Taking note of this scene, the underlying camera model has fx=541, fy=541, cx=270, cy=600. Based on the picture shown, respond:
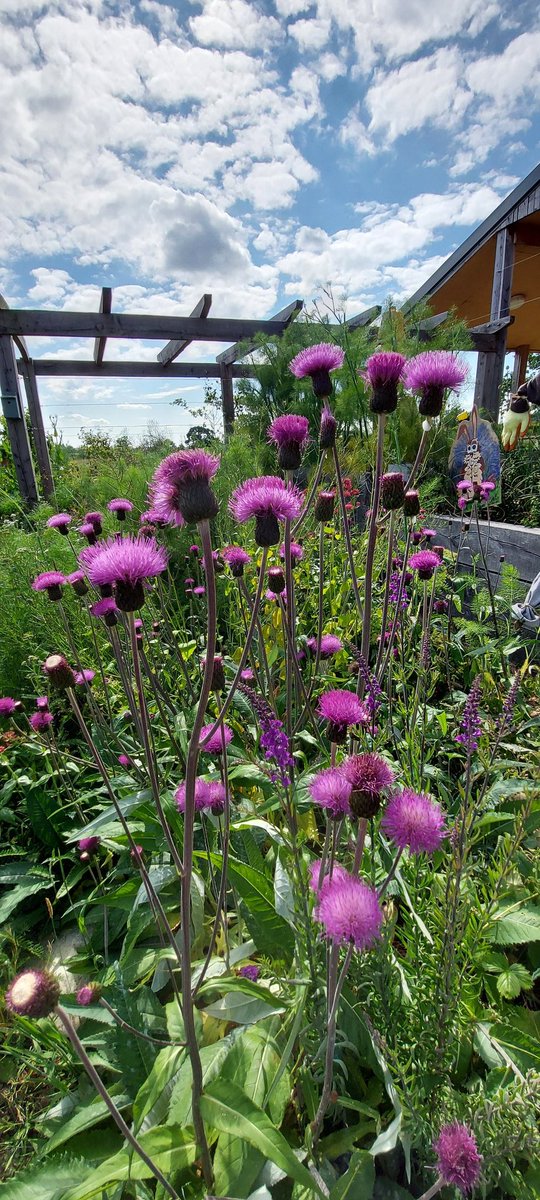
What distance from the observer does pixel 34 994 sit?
738mm

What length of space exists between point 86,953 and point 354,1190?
100cm

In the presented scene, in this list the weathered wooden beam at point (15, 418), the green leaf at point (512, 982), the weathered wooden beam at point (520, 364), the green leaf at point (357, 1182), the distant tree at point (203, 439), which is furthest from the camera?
the weathered wooden beam at point (520, 364)

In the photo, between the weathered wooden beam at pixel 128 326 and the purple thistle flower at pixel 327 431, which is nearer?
the purple thistle flower at pixel 327 431

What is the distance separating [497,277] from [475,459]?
4830 mm

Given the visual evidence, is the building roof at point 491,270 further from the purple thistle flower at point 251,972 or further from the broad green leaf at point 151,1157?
the broad green leaf at point 151,1157

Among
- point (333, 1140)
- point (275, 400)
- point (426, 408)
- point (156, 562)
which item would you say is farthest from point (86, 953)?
point (275, 400)

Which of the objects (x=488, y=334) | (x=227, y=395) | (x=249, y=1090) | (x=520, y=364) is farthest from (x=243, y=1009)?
(x=520, y=364)

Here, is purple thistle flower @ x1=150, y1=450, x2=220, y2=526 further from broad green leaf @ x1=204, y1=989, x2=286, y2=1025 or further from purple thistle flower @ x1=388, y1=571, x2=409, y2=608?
broad green leaf @ x1=204, y1=989, x2=286, y2=1025

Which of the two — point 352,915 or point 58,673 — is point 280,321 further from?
point 352,915

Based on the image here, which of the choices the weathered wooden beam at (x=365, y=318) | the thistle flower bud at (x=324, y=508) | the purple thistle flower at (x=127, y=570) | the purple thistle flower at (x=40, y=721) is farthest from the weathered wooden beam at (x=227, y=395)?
the purple thistle flower at (x=127, y=570)

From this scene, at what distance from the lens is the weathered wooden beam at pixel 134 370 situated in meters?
9.05

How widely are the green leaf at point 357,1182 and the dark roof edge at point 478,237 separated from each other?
753 centimetres

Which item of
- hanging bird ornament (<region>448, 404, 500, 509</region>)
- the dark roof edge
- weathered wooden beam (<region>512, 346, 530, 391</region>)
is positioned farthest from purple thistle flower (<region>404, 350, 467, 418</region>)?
weathered wooden beam (<region>512, 346, 530, 391</region>)

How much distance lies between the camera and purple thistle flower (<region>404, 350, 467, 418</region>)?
138 cm
